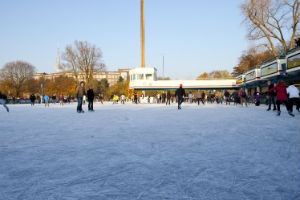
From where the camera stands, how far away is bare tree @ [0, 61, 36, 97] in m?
49.5

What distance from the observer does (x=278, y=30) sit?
1056 inches

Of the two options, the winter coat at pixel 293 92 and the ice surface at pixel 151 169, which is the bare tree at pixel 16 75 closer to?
the winter coat at pixel 293 92

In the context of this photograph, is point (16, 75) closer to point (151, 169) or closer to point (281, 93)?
point (281, 93)

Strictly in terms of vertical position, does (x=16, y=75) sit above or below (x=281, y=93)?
above

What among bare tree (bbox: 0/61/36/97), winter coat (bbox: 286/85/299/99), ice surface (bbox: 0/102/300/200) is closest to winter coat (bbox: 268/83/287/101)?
winter coat (bbox: 286/85/299/99)

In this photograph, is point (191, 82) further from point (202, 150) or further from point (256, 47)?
point (202, 150)

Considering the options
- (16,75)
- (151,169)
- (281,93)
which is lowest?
(151,169)

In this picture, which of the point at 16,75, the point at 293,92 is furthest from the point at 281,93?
the point at 16,75

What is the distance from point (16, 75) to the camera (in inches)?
1986

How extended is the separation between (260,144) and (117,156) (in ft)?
7.81

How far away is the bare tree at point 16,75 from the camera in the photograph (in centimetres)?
4947

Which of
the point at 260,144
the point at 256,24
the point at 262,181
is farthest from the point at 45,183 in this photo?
the point at 256,24

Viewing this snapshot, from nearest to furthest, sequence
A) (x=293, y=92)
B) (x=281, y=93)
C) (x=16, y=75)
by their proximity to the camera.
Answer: (x=293, y=92), (x=281, y=93), (x=16, y=75)

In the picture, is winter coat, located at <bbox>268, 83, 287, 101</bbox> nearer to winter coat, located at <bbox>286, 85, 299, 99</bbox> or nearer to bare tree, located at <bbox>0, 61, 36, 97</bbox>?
winter coat, located at <bbox>286, 85, 299, 99</bbox>
